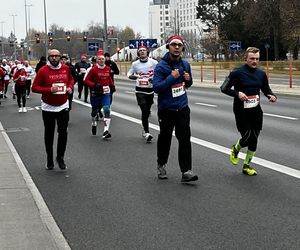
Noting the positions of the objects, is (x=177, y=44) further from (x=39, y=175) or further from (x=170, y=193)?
(x=39, y=175)

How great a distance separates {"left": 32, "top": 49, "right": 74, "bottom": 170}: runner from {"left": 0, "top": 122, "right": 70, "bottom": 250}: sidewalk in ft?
2.40

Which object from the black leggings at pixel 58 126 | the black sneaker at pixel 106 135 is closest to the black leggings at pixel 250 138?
the black leggings at pixel 58 126

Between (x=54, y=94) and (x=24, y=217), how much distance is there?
10.3 ft

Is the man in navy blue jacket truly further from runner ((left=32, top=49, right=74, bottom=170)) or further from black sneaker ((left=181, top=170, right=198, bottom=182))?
runner ((left=32, top=49, right=74, bottom=170))

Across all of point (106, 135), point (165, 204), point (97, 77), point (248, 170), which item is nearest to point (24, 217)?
point (165, 204)

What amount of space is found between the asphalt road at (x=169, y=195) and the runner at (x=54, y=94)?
540 mm

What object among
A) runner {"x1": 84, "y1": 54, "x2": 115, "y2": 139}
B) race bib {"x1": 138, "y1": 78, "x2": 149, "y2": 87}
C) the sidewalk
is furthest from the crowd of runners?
runner {"x1": 84, "y1": 54, "x2": 115, "y2": 139}

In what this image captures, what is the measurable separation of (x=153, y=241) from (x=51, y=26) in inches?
4884

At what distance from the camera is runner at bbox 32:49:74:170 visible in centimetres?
852

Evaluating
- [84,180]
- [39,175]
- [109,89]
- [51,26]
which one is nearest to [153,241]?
[84,180]

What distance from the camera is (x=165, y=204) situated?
20.9 ft

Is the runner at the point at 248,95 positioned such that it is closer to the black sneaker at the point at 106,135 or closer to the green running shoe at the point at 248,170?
the green running shoe at the point at 248,170

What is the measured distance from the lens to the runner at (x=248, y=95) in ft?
25.3

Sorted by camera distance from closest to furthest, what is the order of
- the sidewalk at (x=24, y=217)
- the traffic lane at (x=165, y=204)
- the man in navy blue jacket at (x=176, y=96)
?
the sidewalk at (x=24, y=217)
the traffic lane at (x=165, y=204)
the man in navy blue jacket at (x=176, y=96)
